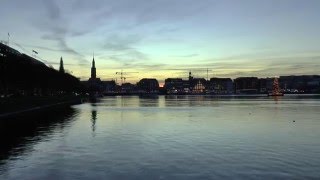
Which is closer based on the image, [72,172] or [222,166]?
[72,172]

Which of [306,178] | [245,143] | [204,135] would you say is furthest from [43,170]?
[204,135]

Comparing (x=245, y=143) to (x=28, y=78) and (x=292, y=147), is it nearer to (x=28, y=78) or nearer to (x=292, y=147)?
(x=292, y=147)

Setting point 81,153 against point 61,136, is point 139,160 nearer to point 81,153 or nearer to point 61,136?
point 81,153

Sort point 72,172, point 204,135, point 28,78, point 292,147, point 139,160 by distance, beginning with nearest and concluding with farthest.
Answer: point 72,172, point 139,160, point 292,147, point 204,135, point 28,78

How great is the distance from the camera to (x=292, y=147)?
34281 mm

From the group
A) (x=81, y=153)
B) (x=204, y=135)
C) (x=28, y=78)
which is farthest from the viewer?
(x=28, y=78)

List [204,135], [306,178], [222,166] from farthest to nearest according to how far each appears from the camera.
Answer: [204,135] < [222,166] < [306,178]

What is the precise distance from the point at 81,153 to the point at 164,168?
28.6 feet

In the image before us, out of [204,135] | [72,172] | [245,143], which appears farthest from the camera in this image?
[204,135]

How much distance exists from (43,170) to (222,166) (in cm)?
1043

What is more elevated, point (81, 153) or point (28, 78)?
point (28, 78)

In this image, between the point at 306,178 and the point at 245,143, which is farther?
the point at 245,143

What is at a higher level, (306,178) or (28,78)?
(28,78)

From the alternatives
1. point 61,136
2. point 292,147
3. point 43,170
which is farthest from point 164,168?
point 61,136
